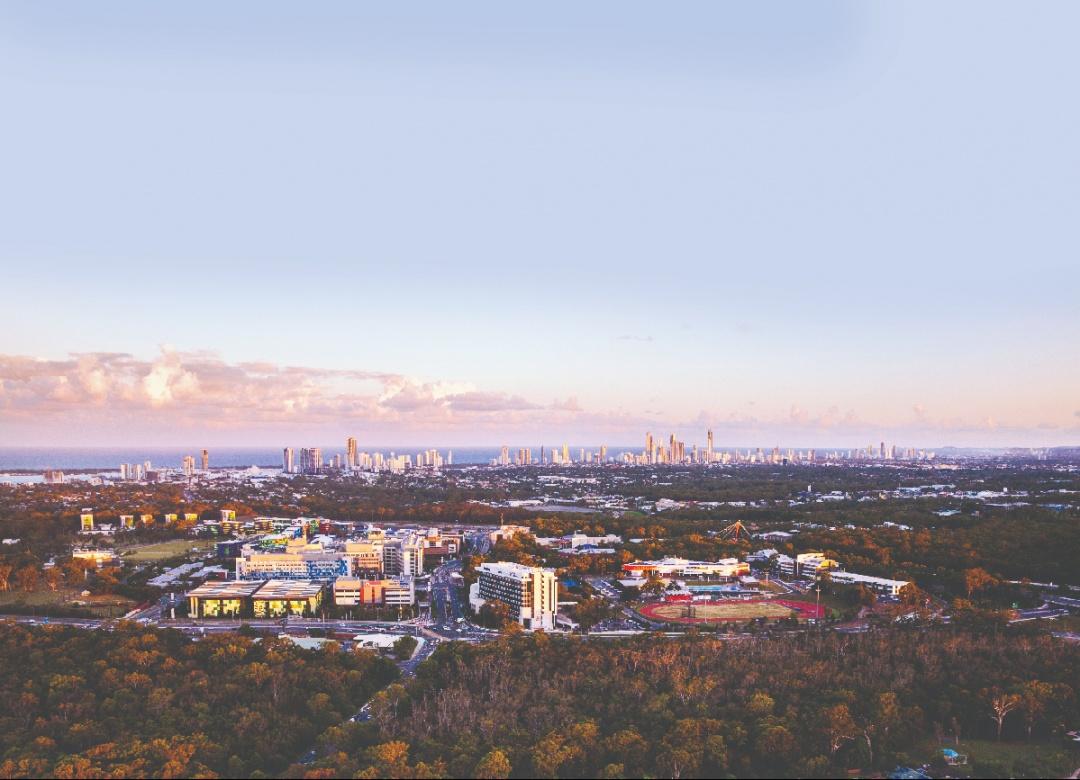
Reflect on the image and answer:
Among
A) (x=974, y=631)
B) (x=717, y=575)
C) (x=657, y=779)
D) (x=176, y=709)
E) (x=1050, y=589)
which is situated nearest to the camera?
(x=657, y=779)

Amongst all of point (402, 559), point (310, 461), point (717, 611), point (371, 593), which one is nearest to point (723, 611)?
point (717, 611)

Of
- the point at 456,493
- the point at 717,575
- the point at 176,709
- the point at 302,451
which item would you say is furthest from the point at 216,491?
the point at 176,709

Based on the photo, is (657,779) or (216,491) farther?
(216,491)

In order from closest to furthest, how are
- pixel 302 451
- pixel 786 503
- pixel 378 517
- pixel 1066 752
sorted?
pixel 1066 752 < pixel 378 517 < pixel 786 503 < pixel 302 451

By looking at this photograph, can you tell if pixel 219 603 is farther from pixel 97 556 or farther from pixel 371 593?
pixel 97 556

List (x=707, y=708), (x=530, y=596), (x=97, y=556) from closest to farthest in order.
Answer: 1. (x=707, y=708)
2. (x=530, y=596)
3. (x=97, y=556)

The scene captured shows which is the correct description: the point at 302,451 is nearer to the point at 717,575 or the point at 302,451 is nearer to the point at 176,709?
the point at 717,575

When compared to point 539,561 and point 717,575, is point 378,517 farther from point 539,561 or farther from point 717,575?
point 717,575
